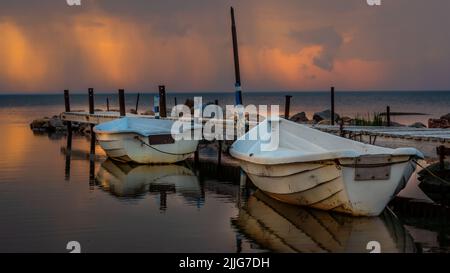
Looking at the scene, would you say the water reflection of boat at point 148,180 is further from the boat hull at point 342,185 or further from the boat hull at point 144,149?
the boat hull at point 342,185

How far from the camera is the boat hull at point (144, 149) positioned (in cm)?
2370

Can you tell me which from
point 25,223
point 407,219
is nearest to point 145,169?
point 25,223

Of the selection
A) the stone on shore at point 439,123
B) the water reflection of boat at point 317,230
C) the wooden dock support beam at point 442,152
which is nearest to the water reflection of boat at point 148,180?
the water reflection of boat at point 317,230

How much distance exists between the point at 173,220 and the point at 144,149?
30.0 ft

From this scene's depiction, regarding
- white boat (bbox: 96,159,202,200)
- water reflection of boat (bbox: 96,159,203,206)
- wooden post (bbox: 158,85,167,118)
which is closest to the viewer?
water reflection of boat (bbox: 96,159,203,206)

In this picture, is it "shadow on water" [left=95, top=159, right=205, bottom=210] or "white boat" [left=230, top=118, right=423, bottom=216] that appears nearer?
"white boat" [left=230, top=118, right=423, bottom=216]

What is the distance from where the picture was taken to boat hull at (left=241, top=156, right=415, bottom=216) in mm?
13820

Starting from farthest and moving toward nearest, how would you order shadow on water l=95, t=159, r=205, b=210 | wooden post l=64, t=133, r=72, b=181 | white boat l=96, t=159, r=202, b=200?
wooden post l=64, t=133, r=72, b=181, white boat l=96, t=159, r=202, b=200, shadow on water l=95, t=159, r=205, b=210

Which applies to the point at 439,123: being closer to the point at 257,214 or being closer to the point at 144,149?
the point at 144,149

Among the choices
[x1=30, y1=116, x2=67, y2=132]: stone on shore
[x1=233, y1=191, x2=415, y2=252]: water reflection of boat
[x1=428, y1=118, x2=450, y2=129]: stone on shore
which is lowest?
[x1=233, y1=191, x2=415, y2=252]: water reflection of boat

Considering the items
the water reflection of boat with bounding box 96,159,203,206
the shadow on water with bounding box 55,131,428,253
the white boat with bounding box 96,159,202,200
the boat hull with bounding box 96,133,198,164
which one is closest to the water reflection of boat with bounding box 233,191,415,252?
the shadow on water with bounding box 55,131,428,253

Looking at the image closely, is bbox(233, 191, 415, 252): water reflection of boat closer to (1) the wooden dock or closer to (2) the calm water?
(2) the calm water

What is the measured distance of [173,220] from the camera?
14.9 meters
